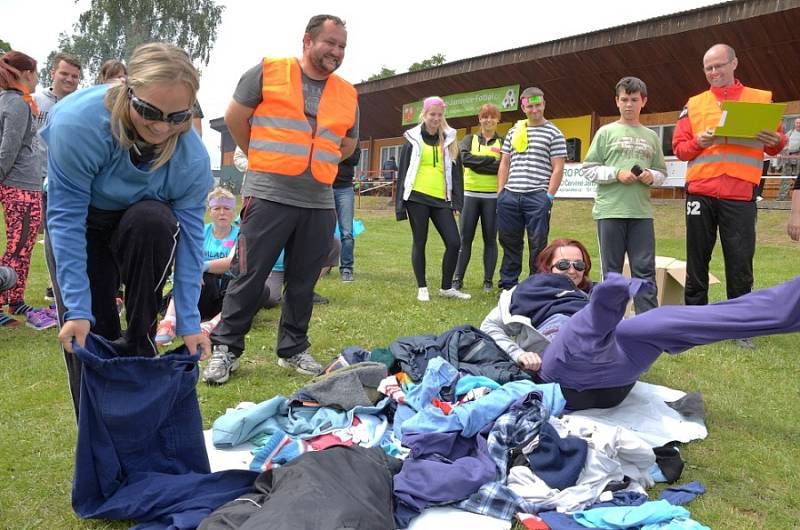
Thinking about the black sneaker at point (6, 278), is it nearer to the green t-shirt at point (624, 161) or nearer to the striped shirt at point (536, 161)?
the green t-shirt at point (624, 161)

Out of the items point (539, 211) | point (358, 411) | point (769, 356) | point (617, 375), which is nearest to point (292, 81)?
point (358, 411)

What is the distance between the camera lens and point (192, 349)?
104 inches

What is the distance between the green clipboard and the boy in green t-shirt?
0.52 meters

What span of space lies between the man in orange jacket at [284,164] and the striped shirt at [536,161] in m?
3.05

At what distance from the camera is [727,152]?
16.9 feet

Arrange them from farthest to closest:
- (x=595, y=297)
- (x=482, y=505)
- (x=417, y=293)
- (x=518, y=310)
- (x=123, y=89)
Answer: (x=417, y=293) → (x=518, y=310) → (x=595, y=297) → (x=482, y=505) → (x=123, y=89)

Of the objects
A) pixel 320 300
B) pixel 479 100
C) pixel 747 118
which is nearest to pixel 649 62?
pixel 479 100

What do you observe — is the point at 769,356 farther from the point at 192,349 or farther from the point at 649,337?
the point at 192,349

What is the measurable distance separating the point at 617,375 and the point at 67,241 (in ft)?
8.33

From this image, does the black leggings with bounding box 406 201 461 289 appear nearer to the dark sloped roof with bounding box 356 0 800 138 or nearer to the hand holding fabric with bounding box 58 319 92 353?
the hand holding fabric with bounding box 58 319 92 353

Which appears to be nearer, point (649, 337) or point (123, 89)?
point (123, 89)

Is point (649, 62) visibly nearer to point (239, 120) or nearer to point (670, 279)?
point (670, 279)

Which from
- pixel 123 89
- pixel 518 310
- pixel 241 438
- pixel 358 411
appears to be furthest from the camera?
pixel 518 310

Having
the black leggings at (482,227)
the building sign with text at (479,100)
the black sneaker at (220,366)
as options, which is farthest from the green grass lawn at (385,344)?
the building sign with text at (479,100)
